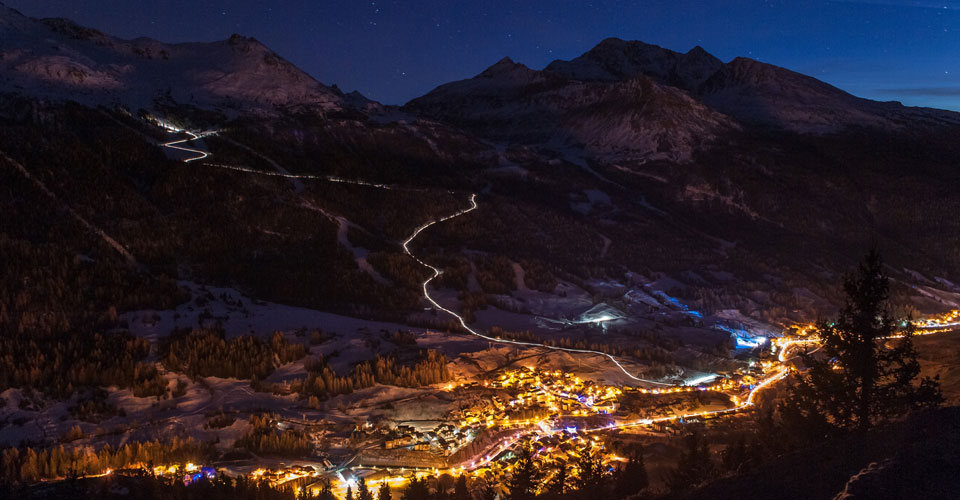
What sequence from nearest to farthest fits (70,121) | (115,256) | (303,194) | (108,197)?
(115,256) < (108,197) < (70,121) < (303,194)

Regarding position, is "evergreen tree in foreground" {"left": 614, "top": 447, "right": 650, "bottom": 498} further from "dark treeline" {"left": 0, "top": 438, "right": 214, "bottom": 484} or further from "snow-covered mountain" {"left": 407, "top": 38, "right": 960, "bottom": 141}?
"snow-covered mountain" {"left": 407, "top": 38, "right": 960, "bottom": 141}

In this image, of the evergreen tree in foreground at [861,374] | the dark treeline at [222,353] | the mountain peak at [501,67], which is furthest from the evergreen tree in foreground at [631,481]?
the mountain peak at [501,67]

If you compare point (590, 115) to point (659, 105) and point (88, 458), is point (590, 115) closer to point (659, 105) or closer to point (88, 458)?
point (659, 105)

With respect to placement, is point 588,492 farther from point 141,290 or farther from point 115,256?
point 115,256

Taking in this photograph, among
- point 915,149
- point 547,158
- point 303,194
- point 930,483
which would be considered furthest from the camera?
point 915,149

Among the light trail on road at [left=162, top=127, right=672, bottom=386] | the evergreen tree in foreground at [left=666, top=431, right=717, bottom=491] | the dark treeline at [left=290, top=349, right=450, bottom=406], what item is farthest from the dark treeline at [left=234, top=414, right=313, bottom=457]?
the light trail on road at [left=162, top=127, right=672, bottom=386]

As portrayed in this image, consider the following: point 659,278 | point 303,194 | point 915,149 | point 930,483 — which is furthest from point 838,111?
point 930,483

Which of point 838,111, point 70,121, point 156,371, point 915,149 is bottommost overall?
point 156,371
